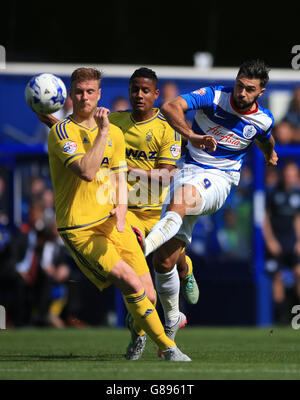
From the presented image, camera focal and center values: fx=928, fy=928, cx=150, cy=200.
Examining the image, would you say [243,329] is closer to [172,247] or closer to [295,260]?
[295,260]

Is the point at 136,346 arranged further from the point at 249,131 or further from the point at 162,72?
the point at 162,72

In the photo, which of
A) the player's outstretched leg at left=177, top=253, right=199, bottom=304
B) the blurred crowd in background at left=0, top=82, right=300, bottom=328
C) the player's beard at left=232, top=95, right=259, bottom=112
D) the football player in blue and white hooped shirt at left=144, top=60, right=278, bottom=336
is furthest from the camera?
the blurred crowd in background at left=0, top=82, right=300, bottom=328

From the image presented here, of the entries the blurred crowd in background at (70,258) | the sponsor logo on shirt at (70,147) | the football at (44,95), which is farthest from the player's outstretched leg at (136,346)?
the blurred crowd in background at (70,258)

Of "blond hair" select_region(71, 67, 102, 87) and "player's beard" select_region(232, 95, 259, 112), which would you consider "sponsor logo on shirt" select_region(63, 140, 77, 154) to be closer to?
"blond hair" select_region(71, 67, 102, 87)

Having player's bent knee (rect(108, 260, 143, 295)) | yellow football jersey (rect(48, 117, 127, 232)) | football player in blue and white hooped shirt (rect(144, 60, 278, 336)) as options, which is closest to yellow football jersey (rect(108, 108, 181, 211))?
football player in blue and white hooped shirt (rect(144, 60, 278, 336))

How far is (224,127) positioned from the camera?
8.58 metres

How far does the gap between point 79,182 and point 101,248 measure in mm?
588

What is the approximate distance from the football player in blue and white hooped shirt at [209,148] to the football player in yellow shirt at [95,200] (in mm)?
557

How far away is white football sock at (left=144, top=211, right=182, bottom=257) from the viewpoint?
303 inches

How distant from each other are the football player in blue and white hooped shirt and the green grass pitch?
0.98m

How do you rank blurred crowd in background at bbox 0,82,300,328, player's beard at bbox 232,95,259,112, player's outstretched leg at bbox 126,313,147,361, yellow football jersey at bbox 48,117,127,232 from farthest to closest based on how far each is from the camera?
blurred crowd in background at bbox 0,82,300,328
player's beard at bbox 232,95,259,112
player's outstretched leg at bbox 126,313,147,361
yellow football jersey at bbox 48,117,127,232

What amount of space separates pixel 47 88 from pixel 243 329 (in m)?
6.53

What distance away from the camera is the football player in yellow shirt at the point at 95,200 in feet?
24.6

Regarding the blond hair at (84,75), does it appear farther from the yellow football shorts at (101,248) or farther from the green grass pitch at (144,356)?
the green grass pitch at (144,356)
